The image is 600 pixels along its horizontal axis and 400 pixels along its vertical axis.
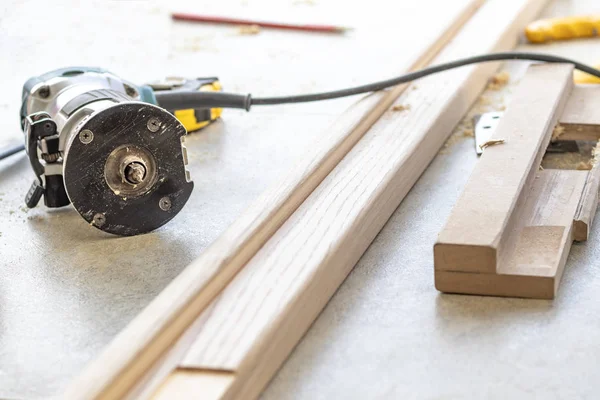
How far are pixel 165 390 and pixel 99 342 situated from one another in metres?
0.30

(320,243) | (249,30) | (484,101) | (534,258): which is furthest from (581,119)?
(249,30)

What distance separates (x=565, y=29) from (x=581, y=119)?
0.93 m

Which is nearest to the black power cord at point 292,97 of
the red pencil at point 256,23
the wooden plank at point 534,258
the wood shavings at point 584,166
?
the wood shavings at point 584,166

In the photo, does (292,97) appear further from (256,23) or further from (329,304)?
(256,23)

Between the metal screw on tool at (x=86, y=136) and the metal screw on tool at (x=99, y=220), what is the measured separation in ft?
0.50

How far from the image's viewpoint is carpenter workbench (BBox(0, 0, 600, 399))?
136cm

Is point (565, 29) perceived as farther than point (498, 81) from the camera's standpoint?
Yes

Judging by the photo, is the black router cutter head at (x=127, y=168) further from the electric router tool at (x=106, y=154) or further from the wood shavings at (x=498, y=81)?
the wood shavings at (x=498, y=81)

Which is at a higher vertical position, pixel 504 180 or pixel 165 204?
pixel 504 180

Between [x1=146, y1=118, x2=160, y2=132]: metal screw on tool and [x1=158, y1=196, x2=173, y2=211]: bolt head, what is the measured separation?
0.15 m

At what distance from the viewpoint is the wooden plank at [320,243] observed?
134cm

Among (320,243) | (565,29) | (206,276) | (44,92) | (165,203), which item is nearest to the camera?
(206,276)

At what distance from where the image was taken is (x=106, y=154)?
5.69 ft

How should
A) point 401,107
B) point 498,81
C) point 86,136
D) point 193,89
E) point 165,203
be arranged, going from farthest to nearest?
point 498,81 → point 193,89 → point 401,107 → point 165,203 → point 86,136
